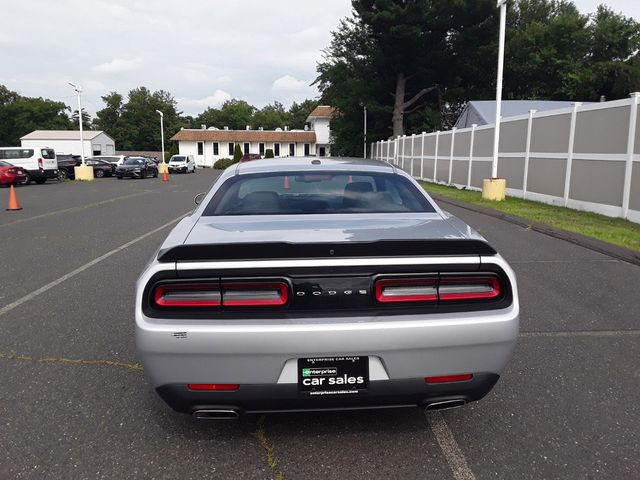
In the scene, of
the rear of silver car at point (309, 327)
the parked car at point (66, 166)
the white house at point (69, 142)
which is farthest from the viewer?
the white house at point (69, 142)

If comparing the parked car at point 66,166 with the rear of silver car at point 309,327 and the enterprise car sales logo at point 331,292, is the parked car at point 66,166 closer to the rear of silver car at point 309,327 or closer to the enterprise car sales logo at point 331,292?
the rear of silver car at point 309,327

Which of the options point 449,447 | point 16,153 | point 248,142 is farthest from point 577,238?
point 248,142

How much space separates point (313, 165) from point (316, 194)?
1.29 ft

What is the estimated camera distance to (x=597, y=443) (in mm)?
2770

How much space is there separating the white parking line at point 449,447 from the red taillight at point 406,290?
2.78 ft

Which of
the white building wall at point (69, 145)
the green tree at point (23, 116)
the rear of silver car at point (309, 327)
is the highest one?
the green tree at point (23, 116)

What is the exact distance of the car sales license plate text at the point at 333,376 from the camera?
2.42m

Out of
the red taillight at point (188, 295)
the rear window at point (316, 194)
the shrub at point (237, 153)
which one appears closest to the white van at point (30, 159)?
the rear window at point (316, 194)

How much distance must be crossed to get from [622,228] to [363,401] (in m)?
9.47

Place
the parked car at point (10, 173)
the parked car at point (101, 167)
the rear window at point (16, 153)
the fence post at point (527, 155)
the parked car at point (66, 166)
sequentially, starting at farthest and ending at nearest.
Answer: the parked car at point (101, 167), the parked car at point (66, 166), the rear window at point (16, 153), the parked car at point (10, 173), the fence post at point (527, 155)

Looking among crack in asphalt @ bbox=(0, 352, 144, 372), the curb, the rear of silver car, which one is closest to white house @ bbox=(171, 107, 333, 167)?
the curb

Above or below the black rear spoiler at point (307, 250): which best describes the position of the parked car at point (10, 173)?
below

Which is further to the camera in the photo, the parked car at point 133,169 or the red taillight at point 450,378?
the parked car at point 133,169

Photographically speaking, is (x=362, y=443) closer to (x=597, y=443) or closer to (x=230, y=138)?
(x=597, y=443)
